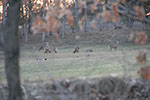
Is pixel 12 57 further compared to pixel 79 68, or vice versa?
pixel 79 68

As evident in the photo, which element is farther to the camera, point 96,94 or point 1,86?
point 1,86

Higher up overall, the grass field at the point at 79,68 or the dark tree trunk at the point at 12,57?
the dark tree trunk at the point at 12,57

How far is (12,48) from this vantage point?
5930 millimetres

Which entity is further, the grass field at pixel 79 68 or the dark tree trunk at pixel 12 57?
the grass field at pixel 79 68

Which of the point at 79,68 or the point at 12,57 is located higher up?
the point at 12,57

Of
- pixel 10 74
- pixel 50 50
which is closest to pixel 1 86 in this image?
pixel 10 74

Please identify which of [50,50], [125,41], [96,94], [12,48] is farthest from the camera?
[125,41]

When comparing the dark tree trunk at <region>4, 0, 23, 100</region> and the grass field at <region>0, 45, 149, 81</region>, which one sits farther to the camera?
the grass field at <region>0, 45, 149, 81</region>

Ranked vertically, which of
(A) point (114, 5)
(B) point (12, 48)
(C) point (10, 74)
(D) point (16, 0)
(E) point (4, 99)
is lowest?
(E) point (4, 99)

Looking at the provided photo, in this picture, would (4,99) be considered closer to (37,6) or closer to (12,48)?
(12,48)

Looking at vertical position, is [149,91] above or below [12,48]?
below

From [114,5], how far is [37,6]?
4593cm

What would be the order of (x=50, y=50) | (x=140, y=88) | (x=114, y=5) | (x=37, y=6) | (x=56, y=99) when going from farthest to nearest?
(x=37, y=6) → (x=50, y=50) → (x=140, y=88) → (x=56, y=99) → (x=114, y=5)

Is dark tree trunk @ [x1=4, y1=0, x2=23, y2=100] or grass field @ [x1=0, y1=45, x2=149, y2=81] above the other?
dark tree trunk @ [x1=4, y1=0, x2=23, y2=100]
